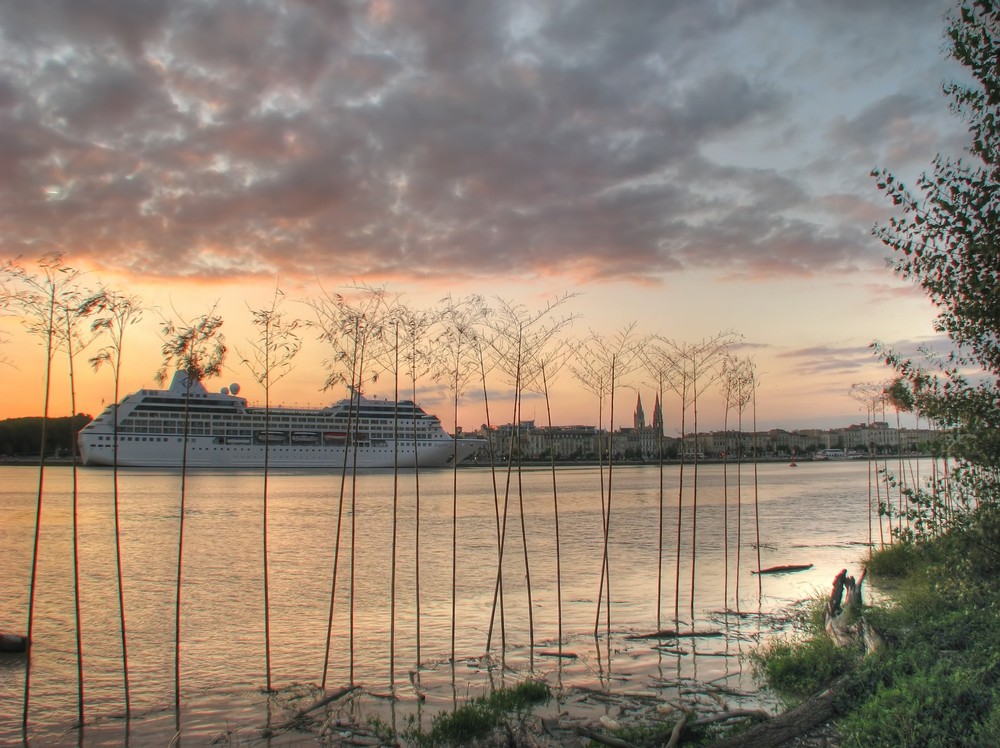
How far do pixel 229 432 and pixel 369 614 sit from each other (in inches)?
3102

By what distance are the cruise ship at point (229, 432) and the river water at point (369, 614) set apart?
50.0 meters

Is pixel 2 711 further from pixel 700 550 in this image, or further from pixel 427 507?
pixel 427 507

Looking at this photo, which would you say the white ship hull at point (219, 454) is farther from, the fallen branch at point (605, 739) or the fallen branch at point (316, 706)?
the fallen branch at point (605, 739)

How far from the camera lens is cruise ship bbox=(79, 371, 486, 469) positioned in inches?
3383

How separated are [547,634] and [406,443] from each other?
3230 inches

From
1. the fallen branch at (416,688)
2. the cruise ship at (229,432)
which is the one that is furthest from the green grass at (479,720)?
the cruise ship at (229,432)

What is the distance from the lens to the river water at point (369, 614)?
31.5ft

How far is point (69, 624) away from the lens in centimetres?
1520

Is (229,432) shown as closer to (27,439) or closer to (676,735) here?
(27,439)

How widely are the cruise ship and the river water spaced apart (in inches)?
1967

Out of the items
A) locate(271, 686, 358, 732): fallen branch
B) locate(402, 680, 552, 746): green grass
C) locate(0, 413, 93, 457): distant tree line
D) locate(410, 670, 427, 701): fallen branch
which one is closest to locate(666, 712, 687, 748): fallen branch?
locate(402, 680, 552, 746): green grass

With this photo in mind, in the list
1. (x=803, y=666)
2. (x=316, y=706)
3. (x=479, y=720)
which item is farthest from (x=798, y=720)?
(x=316, y=706)

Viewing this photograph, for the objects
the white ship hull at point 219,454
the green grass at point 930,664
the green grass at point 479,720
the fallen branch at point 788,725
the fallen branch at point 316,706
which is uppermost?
the green grass at point 930,664

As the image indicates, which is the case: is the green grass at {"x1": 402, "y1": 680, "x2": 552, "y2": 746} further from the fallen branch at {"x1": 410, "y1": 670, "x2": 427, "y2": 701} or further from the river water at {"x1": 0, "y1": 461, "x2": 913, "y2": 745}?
the fallen branch at {"x1": 410, "y1": 670, "x2": 427, "y2": 701}
